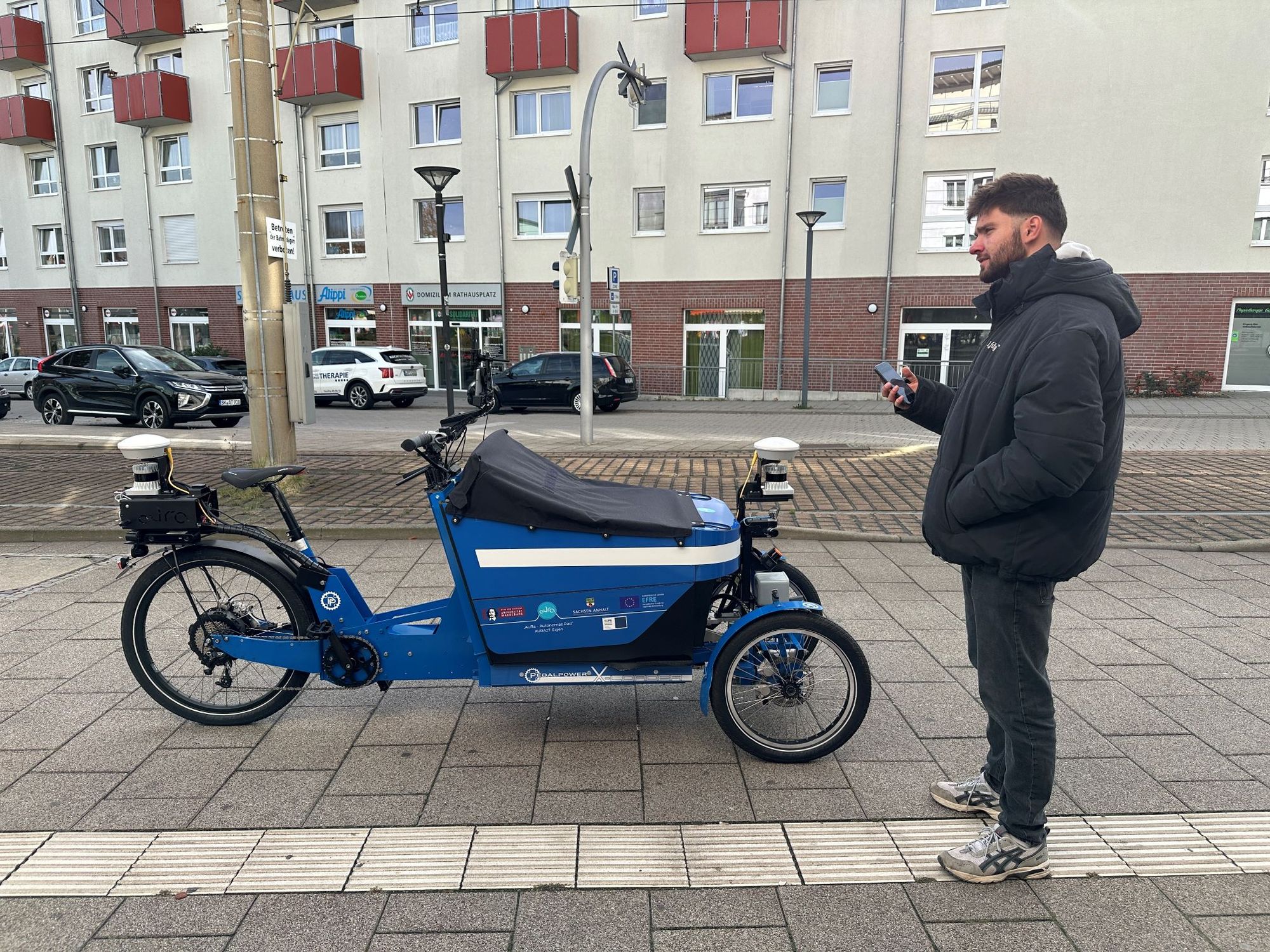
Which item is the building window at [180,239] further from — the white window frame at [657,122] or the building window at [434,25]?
the white window frame at [657,122]

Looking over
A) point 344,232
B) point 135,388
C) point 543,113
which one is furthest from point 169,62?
point 135,388

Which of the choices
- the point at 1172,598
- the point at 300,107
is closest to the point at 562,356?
the point at 300,107

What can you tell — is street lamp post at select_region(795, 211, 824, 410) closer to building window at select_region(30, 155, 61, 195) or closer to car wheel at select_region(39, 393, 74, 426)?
car wheel at select_region(39, 393, 74, 426)

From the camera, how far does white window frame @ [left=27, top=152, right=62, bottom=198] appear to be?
102ft

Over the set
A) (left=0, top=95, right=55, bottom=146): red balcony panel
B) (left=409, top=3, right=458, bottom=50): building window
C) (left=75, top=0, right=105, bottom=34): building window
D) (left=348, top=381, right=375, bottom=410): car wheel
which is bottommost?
(left=348, top=381, right=375, bottom=410): car wheel

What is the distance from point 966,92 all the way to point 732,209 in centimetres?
647

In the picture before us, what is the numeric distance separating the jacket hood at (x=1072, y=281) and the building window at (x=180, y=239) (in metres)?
32.0

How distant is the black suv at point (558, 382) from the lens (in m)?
19.7

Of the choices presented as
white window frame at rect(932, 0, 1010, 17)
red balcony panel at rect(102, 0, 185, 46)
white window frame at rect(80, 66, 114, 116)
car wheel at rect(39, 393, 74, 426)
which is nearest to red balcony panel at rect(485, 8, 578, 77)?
white window frame at rect(932, 0, 1010, 17)

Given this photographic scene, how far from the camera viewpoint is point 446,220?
2581 centimetres

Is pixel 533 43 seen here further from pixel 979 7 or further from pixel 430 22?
pixel 979 7

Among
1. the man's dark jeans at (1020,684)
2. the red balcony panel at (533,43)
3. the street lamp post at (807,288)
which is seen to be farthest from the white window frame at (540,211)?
the man's dark jeans at (1020,684)

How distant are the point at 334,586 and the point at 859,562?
3826 mm

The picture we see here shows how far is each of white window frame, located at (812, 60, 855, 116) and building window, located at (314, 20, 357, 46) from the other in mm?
14624
